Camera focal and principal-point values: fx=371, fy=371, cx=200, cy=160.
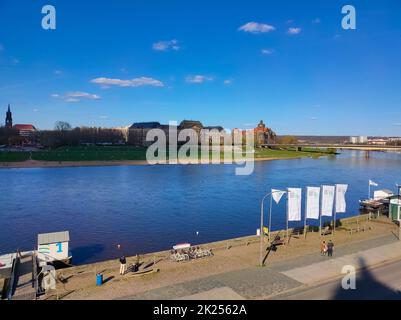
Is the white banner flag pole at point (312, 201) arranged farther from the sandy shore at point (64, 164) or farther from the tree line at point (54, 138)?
the tree line at point (54, 138)

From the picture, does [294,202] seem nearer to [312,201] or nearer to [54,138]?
[312,201]

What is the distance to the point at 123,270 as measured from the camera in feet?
70.4

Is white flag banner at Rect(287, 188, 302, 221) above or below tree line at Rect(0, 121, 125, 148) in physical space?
below

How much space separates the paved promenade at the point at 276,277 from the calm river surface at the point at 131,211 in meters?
11.6

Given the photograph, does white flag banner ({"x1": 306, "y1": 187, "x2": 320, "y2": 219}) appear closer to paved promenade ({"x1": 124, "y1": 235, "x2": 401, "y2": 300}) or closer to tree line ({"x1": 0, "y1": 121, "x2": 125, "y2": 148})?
paved promenade ({"x1": 124, "y1": 235, "x2": 401, "y2": 300})

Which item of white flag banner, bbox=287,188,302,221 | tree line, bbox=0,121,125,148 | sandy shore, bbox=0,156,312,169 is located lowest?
sandy shore, bbox=0,156,312,169

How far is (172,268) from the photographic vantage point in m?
22.8

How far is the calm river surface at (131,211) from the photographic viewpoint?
111 ft

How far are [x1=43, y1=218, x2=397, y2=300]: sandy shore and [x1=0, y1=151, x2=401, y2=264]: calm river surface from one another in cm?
628

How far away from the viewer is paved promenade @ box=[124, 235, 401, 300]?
18.5 metres

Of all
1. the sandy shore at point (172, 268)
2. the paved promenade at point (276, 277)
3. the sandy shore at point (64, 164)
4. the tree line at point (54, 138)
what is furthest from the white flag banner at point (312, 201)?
the tree line at point (54, 138)

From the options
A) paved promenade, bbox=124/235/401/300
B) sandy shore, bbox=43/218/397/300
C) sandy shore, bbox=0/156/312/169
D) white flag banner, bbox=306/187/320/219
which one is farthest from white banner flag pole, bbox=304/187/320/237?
sandy shore, bbox=0/156/312/169

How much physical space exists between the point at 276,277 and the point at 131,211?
2797 centimetres
